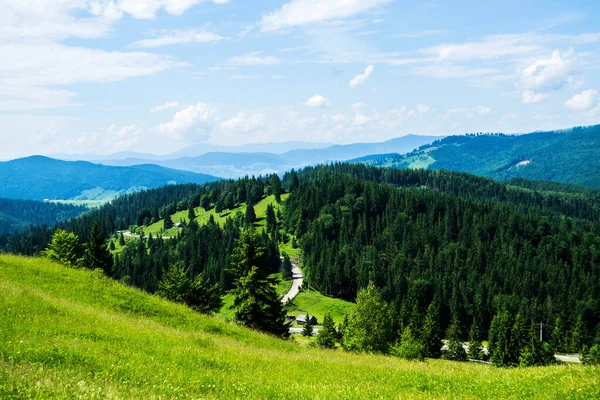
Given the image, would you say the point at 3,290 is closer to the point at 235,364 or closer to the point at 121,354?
the point at 121,354

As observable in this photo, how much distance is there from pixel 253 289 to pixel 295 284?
11812 centimetres

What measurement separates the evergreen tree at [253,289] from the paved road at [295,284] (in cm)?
9401

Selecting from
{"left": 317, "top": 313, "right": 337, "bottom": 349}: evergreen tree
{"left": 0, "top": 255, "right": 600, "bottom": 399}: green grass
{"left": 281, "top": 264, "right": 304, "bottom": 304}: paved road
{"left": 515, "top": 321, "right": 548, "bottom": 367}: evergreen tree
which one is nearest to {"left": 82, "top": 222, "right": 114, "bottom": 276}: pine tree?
{"left": 0, "top": 255, "right": 600, "bottom": 399}: green grass

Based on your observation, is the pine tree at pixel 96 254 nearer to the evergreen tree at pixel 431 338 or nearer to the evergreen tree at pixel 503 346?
the evergreen tree at pixel 431 338

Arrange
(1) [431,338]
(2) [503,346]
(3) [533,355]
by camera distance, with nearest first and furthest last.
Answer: (3) [533,355]
(2) [503,346]
(1) [431,338]

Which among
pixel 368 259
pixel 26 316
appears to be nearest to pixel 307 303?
pixel 368 259

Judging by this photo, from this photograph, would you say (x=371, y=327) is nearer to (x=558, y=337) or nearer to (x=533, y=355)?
(x=533, y=355)

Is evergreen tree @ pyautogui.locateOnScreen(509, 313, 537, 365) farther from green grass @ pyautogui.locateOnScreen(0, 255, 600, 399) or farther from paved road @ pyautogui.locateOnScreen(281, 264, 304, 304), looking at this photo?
green grass @ pyautogui.locateOnScreen(0, 255, 600, 399)

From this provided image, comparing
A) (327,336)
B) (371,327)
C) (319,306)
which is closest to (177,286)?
(371,327)

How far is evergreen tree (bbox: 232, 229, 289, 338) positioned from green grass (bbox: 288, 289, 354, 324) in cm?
8975

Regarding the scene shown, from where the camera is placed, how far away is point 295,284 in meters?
164

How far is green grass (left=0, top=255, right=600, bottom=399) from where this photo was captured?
1359cm

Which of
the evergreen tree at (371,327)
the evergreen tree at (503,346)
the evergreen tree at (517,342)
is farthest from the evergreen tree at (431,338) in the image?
the evergreen tree at (371,327)

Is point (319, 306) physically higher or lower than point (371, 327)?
lower
